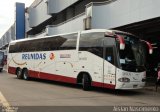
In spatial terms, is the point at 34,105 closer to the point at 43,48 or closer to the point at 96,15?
the point at 43,48

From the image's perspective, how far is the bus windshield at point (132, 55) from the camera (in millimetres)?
18672

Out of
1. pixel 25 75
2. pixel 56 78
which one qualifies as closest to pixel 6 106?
pixel 56 78

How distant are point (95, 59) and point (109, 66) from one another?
1.30 m

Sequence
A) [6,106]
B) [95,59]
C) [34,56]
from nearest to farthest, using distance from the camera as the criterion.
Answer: [6,106] < [95,59] < [34,56]

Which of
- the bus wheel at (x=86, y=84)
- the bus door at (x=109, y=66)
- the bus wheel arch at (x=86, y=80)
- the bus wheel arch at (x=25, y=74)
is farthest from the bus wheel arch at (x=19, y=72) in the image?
the bus door at (x=109, y=66)

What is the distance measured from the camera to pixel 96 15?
27.3 m

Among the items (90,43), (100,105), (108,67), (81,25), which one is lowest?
(100,105)

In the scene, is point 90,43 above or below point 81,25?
below

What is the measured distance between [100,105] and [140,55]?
627 centimetres

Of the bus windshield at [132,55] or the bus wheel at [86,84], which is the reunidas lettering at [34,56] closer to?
the bus wheel at [86,84]

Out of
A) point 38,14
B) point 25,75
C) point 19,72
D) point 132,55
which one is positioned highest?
point 38,14

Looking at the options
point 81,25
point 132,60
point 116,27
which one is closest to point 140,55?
point 132,60

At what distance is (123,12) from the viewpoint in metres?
24.1

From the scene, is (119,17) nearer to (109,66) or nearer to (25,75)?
(109,66)
